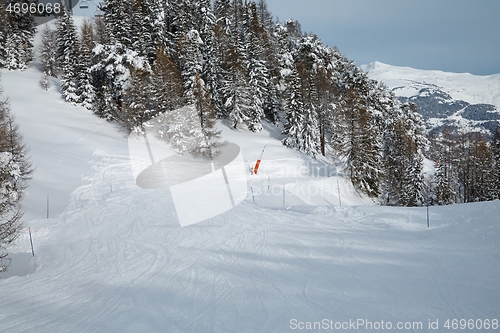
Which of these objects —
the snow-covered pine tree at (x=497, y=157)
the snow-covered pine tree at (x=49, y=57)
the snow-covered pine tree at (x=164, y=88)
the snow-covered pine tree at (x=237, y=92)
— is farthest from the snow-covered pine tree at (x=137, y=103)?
the snow-covered pine tree at (x=497, y=157)

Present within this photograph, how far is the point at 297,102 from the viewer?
3212cm

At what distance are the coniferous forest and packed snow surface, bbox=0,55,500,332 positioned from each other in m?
15.7

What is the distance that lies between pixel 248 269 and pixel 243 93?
29746 millimetres

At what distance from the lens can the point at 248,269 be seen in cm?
695

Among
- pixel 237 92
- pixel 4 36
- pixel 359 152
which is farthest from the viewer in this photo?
pixel 4 36

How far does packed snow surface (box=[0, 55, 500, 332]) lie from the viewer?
4941mm

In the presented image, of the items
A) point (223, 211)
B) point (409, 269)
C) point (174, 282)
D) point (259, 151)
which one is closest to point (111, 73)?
point (259, 151)

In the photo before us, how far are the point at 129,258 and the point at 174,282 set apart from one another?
8.83 ft

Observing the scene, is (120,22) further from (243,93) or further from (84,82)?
(243,93)

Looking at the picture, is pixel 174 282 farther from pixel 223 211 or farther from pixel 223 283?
pixel 223 211

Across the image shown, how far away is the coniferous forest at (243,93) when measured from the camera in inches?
1111

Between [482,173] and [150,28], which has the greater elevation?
[150,28]

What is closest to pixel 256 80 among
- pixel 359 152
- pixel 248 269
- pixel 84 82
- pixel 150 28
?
pixel 150 28

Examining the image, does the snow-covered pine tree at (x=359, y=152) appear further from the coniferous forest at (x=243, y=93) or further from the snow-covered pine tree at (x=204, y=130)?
the snow-covered pine tree at (x=204, y=130)
